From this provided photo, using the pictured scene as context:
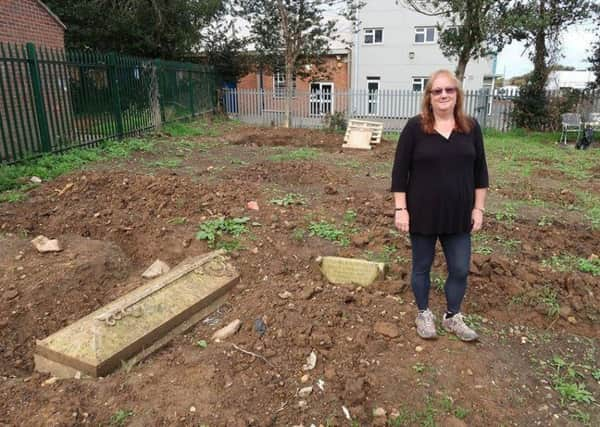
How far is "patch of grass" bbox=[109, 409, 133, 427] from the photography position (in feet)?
7.23

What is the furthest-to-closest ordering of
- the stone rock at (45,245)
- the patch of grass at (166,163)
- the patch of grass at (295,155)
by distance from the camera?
the patch of grass at (295,155) → the patch of grass at (166,163) → the stone rock at (45,245)

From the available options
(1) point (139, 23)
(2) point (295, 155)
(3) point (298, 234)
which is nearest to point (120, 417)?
(3) point (298, 234)

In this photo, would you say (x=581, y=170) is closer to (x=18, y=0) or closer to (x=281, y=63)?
(x=281, y=63)

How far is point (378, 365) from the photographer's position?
271cm

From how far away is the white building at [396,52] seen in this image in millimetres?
25531

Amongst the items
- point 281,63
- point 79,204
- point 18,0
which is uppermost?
point 18,0

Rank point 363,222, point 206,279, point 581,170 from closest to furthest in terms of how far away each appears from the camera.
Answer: point 206,279 → point 363,222 → point 581,170

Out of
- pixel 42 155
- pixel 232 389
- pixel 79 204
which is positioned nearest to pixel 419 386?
pixel 232 389

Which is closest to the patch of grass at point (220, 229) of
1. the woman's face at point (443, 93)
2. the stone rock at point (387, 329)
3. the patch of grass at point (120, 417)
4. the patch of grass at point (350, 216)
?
the patch of grass at point (350, 216)

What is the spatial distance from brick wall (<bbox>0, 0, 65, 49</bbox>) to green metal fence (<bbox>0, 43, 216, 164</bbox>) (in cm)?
154

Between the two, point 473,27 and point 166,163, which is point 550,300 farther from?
point 473,27

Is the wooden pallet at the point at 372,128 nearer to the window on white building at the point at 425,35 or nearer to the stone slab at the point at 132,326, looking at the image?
the stone slab at the point at 132,326

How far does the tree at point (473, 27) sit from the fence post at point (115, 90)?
858 centimetres

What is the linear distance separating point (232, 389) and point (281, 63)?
1598 centimetres
